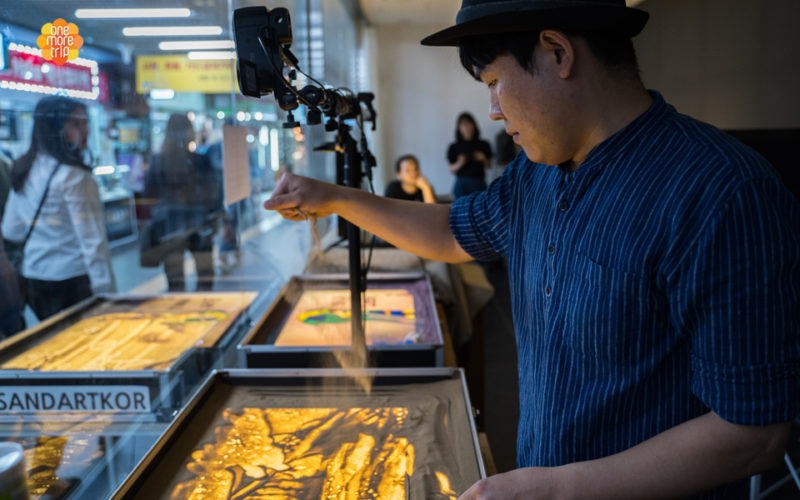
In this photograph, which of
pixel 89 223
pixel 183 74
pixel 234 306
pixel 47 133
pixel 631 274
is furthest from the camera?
pixel 183 74

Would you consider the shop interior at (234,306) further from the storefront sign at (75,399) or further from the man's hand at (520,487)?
the man's hand at (520,487)

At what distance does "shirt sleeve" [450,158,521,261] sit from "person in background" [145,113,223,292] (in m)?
1.91

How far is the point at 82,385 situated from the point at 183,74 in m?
1.64

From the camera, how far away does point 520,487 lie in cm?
71

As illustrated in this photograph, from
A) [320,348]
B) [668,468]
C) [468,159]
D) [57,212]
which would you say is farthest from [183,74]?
[468,159]

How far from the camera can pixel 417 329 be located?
6.25 feet

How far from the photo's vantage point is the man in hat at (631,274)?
658mm

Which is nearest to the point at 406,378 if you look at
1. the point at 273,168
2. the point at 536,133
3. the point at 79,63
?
the point at 536,133

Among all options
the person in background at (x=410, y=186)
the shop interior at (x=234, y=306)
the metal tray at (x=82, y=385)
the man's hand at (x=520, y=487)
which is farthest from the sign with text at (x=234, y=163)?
the person in background at (x=410, y=186)

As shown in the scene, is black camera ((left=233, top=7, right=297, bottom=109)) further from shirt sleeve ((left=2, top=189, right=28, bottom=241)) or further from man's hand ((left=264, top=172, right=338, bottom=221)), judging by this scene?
shirt sleeve ((left=2, top=189, right=28, bottom=241))

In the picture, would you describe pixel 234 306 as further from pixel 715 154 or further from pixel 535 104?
pixel 715 154

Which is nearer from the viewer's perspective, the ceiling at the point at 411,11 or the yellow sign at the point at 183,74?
the yellow sign at the point at 183,74

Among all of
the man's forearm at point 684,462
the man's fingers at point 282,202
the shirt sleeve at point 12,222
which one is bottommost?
the man's forearm at point 684,462

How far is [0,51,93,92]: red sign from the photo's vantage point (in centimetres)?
114
